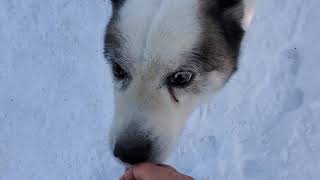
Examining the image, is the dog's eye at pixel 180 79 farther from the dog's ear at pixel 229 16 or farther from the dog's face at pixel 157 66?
the dog's ear at pixel 229 16

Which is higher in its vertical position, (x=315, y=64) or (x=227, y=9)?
(x=227, y=9)

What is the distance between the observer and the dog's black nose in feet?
10.1

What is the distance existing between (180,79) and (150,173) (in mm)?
585

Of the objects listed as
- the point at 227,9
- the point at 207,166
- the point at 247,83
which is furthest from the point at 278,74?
the point at 227,9

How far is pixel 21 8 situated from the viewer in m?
5.57

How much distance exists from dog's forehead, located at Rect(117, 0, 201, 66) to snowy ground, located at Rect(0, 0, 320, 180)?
162 cm

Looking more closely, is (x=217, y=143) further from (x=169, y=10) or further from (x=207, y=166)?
(x=169, y=10)

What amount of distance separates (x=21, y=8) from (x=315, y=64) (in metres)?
2.97

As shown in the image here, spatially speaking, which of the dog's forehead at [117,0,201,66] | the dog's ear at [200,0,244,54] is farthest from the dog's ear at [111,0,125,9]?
the dog's ear at [200,0,244,54]

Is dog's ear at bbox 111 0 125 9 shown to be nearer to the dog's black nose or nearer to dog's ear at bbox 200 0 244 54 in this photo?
dog's ear at bbox 200 0 244 54

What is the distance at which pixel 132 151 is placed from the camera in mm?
3086

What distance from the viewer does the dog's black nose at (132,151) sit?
10.1 feet

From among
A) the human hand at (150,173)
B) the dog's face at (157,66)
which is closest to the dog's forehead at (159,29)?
the dog's face at (157,66)

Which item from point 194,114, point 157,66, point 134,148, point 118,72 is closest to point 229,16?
point 157,66
